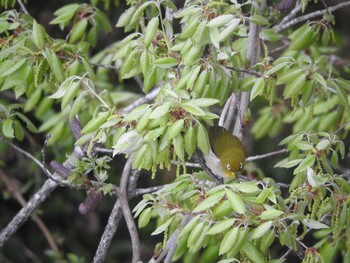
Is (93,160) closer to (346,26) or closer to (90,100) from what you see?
(90,100)

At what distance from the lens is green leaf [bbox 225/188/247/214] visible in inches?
75.4

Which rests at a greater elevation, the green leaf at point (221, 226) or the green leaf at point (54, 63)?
the green leaf at point (54, 63)

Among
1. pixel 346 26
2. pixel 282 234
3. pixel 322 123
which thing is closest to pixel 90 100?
pixel 322 123

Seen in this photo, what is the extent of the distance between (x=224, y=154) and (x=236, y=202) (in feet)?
2.25

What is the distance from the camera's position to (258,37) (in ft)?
8.63

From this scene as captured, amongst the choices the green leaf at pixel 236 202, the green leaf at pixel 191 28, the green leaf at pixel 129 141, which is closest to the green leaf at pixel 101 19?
the green leaf at pixel 191 28

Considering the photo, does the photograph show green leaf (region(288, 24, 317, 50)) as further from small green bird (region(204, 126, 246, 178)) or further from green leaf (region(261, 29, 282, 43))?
small green bird (region(204, 126, 246, 178))

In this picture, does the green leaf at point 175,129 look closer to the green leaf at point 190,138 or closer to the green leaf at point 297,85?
the green leaf at point 190,138

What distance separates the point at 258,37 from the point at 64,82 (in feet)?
2.33

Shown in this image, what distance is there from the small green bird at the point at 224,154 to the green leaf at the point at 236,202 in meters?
0.62

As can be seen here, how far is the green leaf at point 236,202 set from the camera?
1.92 meters

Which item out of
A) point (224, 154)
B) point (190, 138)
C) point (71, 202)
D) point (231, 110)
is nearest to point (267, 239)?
point (190, 138)

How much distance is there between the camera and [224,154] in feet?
8.55

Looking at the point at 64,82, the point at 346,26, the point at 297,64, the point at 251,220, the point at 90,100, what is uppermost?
the point at 64,82
